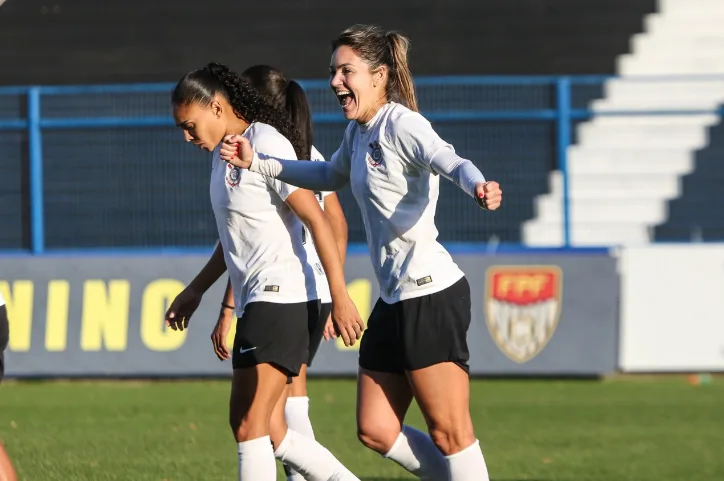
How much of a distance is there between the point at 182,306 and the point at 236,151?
1193 millimetres

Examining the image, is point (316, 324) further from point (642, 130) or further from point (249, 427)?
point (642, 130)

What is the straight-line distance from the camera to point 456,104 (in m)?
13.4

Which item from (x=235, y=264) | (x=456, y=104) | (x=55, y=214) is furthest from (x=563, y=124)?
(x=235, y=264)

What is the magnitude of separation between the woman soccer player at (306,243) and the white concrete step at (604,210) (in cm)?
638

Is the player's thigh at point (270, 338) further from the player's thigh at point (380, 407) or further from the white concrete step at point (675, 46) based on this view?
the white concrete step at point (675, 46)

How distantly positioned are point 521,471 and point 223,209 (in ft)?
9.39

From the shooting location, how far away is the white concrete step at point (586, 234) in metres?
12.9

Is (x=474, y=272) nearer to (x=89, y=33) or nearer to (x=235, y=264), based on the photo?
(x=235, y=264)

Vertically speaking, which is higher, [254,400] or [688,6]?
[688,6]

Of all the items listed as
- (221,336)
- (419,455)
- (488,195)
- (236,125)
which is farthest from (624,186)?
(488,195)

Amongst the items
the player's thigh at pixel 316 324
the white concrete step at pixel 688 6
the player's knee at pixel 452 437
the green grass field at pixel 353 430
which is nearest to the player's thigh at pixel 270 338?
the player's thigh at pixel 316 324

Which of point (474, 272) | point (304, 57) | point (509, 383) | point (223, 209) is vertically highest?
point (304, 57)

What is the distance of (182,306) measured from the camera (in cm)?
624

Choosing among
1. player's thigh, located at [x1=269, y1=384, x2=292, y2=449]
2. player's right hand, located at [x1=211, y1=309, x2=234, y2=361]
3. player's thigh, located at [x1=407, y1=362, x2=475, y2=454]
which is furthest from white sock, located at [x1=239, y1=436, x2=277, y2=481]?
player's right hand, located at [x1=211, y1=309, x2=234, y2=361]
